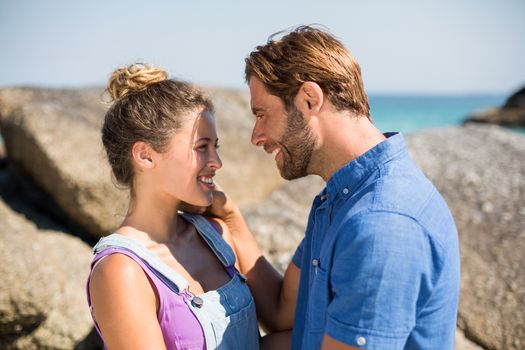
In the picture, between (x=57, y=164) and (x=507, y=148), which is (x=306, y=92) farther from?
(x=507, y=148)

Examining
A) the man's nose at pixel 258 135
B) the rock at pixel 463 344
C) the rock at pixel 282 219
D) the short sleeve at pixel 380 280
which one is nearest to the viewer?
the short sleeve at pixel 380 280

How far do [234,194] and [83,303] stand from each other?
79.7 inches

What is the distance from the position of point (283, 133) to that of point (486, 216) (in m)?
3.14

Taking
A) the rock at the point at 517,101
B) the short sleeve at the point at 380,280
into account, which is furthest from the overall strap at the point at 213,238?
the rock at the point at 517,101

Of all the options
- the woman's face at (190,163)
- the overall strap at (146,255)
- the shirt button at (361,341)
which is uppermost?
the woman's face at (190,163)

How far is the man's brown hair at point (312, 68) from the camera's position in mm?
2406

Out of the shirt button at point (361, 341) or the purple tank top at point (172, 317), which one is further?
the purple tank top at point (172, 317)

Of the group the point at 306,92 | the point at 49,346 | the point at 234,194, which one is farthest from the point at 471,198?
the point at 49,346

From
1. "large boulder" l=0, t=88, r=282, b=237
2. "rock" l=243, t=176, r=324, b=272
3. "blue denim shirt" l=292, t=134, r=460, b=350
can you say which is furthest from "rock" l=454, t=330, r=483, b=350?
"large boulder" l=0, t=88, r=282, b=237

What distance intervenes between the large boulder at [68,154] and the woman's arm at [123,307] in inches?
94.4

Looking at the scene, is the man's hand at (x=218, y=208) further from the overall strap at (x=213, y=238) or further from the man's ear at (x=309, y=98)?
the man's ear at (x=309, y=98)

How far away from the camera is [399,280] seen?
1.81 meters

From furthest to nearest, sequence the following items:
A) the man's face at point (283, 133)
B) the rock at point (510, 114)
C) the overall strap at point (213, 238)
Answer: the rock at point (510, 114) < the overall strap at point (213, 238) < the man's face at point (283, 133)

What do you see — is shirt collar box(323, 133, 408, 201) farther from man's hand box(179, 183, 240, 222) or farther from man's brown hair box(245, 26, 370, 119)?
man's hand box(179, 183, 240, 222)
